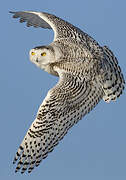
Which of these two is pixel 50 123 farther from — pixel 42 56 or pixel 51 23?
pixel 51 23

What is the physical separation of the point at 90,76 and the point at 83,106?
0.65 m

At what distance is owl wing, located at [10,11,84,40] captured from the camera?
14.4 metres

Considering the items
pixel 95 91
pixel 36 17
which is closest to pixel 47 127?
pixel 95 91

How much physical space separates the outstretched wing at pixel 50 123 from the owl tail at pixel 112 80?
0.93 m

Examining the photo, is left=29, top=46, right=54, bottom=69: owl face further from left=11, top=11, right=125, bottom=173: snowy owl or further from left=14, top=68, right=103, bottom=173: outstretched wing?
left=14, top=68, right=103, bottom=173: outstretched wing

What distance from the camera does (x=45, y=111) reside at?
1296 centimetres

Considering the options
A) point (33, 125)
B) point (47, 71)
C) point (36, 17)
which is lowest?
point (33, 125)

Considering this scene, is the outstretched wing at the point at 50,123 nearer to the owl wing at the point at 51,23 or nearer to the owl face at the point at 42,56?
the owl face at the point at 42,56

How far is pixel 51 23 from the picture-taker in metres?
15.0

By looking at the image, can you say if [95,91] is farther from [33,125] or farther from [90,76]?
[33,125]

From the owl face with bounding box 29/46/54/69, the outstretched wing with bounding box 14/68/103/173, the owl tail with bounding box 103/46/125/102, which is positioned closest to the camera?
the outstretched wing with bounding box 14/68/103/173

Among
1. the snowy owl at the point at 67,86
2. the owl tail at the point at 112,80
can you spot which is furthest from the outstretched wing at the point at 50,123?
the owl tail at the point at 112,80

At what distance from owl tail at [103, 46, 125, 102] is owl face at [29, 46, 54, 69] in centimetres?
129

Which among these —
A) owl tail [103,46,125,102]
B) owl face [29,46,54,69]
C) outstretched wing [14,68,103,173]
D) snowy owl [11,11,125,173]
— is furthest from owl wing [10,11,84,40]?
outstretched wing [14,68,103,173]
